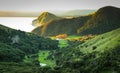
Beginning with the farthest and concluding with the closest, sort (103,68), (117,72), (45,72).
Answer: (45,72)
(103,68)
(117,72)

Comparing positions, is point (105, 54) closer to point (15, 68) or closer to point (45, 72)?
point (45, 72)

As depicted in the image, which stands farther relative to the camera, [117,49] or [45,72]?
[117,49]

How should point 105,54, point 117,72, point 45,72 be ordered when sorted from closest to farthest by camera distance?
point 117,72, point 45,72, point 105,54

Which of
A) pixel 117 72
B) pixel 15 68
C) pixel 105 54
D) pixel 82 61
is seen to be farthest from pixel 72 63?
pixel 117 72

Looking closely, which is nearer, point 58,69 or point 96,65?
point 96,65

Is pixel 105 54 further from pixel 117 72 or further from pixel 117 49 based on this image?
pixel 117 72

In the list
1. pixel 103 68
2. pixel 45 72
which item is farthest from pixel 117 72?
pixel 45 72

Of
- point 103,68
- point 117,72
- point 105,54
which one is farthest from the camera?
point 105,54

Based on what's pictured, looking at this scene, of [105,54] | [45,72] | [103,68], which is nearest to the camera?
[103,68]

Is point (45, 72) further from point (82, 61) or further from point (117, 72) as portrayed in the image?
point (117, 72)
